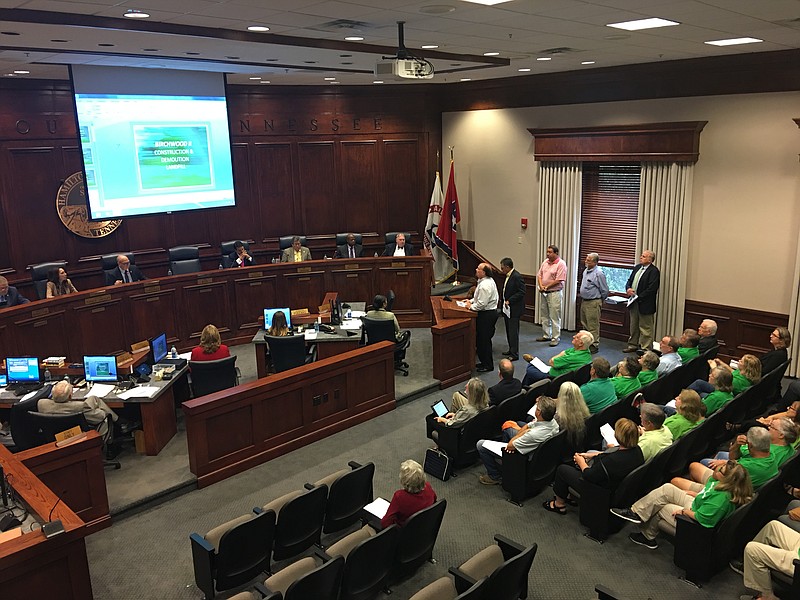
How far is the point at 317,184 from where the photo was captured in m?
12.3

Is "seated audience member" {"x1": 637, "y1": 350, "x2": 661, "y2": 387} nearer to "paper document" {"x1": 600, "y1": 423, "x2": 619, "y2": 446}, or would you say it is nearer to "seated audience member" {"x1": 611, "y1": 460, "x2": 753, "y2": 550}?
"paper document" {"x1": 600, "y1": 423, "x2": 619, "y2": 446}

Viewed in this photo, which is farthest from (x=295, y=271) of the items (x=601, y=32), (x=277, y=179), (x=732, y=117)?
(x=732, y=117)

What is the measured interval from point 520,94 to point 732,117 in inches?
143

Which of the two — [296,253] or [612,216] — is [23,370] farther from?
[612,216]

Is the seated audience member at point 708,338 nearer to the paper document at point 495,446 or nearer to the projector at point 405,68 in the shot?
the paper document at point 495,446

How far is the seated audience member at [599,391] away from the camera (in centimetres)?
614

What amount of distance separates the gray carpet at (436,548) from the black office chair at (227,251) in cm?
440

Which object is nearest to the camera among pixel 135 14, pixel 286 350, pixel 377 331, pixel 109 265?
pixel 135 14

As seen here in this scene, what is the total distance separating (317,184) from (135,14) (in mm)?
7381

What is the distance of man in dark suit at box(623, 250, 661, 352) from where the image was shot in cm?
912

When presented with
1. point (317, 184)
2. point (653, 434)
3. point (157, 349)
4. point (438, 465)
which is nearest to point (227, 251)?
point (317, 184)

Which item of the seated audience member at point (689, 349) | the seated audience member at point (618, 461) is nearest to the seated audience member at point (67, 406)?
the seated audience member at point (618, 461)

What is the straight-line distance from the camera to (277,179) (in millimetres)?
12039

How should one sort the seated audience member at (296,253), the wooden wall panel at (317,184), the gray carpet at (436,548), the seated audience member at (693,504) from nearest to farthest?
1. the seated audience member at (693,504)
2. the gray carpet at (436,548)
3. the seated audience member at (296,253)
4. the wooden wall panel at (317,184)
